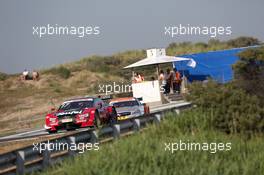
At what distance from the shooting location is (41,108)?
5041 centimetres

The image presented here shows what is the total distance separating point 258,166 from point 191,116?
21.9 ft

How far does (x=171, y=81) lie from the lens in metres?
45.9

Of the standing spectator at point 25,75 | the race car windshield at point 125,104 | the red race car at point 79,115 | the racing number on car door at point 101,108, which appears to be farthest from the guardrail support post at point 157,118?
the standing spectator at point 25,75

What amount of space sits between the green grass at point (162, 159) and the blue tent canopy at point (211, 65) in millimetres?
28360

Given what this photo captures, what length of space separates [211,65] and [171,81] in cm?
485

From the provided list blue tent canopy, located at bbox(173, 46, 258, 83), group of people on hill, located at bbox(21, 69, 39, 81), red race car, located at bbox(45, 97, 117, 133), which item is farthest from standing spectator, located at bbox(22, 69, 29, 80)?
red race car, located at bbox(45, 97, 117, 133)

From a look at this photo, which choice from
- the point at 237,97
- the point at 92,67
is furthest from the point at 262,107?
the point at 92,67

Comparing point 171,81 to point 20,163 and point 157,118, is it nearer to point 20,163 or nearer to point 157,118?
point 157,118

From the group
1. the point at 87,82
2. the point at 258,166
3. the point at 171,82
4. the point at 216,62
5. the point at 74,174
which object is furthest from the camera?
the point at 87,82

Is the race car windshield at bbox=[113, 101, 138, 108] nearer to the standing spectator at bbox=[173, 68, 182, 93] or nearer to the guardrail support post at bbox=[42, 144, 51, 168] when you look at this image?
the standing spectator at bbox=[173, 68, 182, 93]

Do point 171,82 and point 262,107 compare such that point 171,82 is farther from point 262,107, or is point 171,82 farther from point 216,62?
point 262,107

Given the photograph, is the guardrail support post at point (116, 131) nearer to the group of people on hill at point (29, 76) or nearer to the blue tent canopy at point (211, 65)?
the blue tent canopy at point (211, 65)

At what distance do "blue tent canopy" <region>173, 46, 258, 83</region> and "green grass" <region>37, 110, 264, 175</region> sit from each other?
28.4 meters

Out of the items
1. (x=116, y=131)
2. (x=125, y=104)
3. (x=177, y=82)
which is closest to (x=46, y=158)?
(x=116, y=131)
